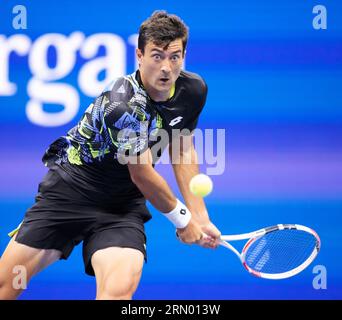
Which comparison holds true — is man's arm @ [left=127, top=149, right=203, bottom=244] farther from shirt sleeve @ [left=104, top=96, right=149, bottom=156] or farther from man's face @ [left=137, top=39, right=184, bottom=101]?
man's face @ [left=137, top=39, right=184, bottom=101]

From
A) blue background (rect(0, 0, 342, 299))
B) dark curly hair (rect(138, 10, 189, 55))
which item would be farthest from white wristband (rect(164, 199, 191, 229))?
blue background (rect(0, 0, 342, 299))

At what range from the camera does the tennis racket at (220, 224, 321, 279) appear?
4395 mm

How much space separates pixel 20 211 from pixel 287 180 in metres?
1.91

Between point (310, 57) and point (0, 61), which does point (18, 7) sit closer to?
point (0, 61)

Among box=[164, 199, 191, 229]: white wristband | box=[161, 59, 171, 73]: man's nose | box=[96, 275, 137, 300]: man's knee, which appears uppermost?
box=[161, 59, 171, 73]: man's nose

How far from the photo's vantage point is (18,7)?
557 centimetres

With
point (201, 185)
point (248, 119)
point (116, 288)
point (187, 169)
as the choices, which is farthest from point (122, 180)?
point (248, 119)

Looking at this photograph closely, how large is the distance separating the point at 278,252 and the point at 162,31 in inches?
57.9

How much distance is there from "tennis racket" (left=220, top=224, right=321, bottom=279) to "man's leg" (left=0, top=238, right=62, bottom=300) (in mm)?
1028

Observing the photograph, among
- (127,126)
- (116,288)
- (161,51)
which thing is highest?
(161,51)

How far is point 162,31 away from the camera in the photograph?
13.3ft

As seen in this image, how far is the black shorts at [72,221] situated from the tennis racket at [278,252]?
Result: 0.55 meters

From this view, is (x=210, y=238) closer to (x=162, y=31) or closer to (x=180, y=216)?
(x=180, y=216)

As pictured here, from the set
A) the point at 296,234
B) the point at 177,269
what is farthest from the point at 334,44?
the point at 177,269
